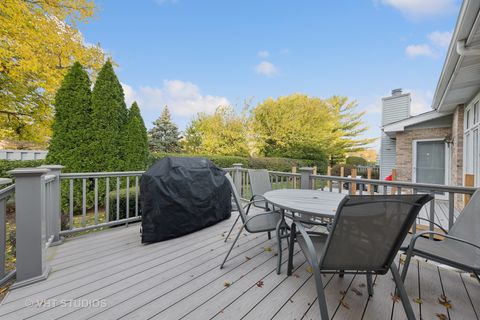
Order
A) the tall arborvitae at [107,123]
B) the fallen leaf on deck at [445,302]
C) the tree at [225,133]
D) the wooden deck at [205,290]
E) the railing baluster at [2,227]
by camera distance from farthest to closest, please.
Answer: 1. the tree at [225,133]
2. the tall arborvitae at [107,123]
3. the railing baluster at [2,227]
4. the fallen leaf on deck at [445,302]
5. the wooden deck at [205,290]

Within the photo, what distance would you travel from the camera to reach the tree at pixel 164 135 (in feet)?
56.6

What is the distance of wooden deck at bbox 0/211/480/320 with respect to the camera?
1.52 meters

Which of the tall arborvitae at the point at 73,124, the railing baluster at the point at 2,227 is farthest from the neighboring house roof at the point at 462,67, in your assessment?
the tall arborvitae at the point at 73,124

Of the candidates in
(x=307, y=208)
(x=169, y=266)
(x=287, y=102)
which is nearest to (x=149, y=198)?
(x=169, y=266)

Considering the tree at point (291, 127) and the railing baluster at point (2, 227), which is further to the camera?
the tree at point (291, 127)

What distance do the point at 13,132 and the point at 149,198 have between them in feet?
22.1

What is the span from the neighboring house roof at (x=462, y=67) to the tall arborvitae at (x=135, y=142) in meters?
6.16

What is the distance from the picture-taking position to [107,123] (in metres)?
5.09

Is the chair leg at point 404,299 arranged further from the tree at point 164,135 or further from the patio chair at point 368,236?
the tree at point 164,135

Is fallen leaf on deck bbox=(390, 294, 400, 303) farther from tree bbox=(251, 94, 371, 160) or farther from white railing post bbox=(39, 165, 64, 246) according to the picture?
tree bbox=(251, 94, 371, 160)

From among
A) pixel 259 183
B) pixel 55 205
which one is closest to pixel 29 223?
pixel 55 205

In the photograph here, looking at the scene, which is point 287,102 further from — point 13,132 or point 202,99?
point 13,132

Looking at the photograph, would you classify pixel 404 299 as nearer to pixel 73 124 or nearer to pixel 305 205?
pixel 305 205

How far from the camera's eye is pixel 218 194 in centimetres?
349
